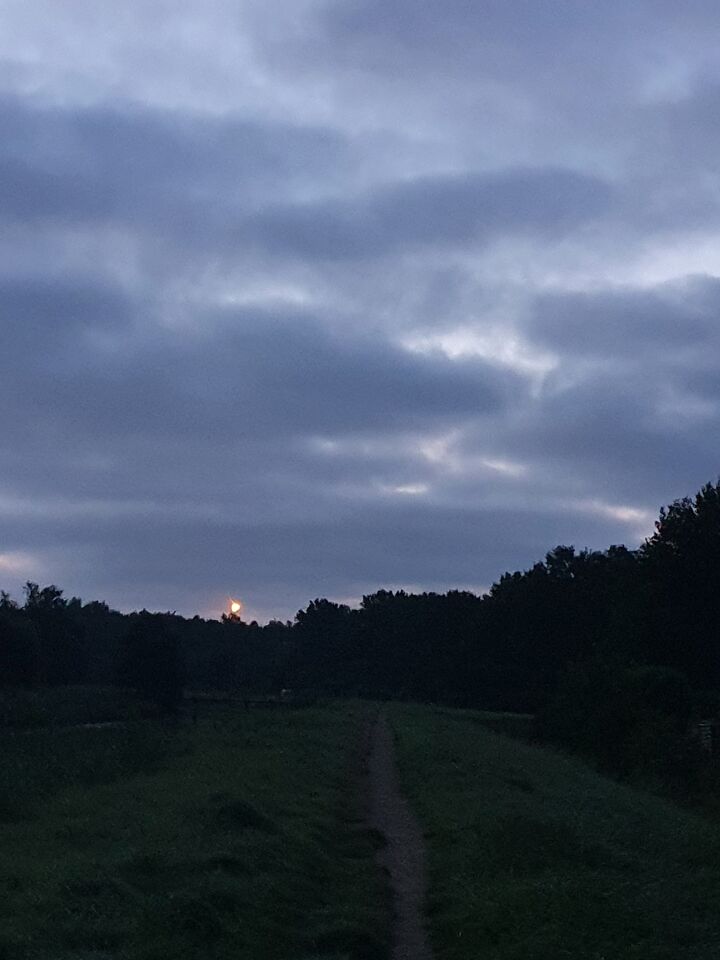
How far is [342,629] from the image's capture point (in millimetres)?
175250

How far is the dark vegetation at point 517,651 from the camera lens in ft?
146

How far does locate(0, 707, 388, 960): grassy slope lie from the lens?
39.0ft

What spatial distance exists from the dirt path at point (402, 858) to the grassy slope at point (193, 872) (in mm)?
259

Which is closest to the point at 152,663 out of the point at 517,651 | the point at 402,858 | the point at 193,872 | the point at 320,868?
the point at 517,651

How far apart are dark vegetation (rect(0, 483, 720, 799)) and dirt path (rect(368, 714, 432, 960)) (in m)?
7.24

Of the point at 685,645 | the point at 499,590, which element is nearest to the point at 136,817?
the point at 685,645

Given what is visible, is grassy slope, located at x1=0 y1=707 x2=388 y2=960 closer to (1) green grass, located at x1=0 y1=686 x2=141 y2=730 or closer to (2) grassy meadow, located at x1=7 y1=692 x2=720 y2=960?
(2) grassy meadow, located at x1=7 y1=692 x2=720 y2=960

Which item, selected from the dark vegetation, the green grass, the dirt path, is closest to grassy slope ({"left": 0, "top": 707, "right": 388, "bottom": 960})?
the dirt path

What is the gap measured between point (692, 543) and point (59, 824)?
1755 inches

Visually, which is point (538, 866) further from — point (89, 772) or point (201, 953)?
point (89, 772)

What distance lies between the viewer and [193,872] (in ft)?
48.0

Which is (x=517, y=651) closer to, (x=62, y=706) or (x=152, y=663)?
(x=152, y=663)

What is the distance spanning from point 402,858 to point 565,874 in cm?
376

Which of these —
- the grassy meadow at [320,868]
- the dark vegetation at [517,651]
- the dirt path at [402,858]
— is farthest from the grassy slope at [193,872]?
the dark vegetation at [517,651]
